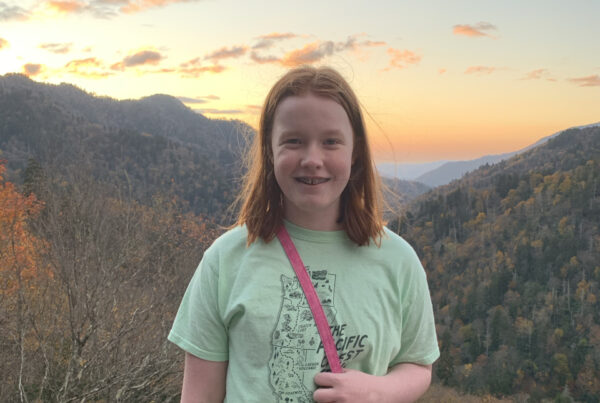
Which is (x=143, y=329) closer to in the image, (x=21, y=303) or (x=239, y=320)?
(x=21, y=303)

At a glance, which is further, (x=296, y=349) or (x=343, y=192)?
(x=343, y=192)

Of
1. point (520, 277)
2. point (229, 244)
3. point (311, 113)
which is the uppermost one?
point (311, 113)

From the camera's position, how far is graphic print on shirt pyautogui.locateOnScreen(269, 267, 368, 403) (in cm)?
131

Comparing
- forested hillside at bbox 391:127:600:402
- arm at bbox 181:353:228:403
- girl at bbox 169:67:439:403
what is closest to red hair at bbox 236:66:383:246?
girl at bbox 169:67:439:403

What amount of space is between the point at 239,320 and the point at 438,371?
6294 cm

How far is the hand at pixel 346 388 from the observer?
1.28 meters

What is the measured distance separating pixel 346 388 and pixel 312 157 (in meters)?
0.62

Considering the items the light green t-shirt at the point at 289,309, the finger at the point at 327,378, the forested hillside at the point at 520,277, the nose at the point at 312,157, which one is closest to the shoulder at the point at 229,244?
the light green t-shirt at the point at 289,309

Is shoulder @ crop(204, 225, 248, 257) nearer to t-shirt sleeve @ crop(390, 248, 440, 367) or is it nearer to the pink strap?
the pink strap

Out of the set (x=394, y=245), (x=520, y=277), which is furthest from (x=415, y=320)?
(x=520, y=277)

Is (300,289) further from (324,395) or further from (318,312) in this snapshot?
(324,395)

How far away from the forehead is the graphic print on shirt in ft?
1.41

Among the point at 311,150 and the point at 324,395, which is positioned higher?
the point at 311,150

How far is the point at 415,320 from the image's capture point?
1512 mm
